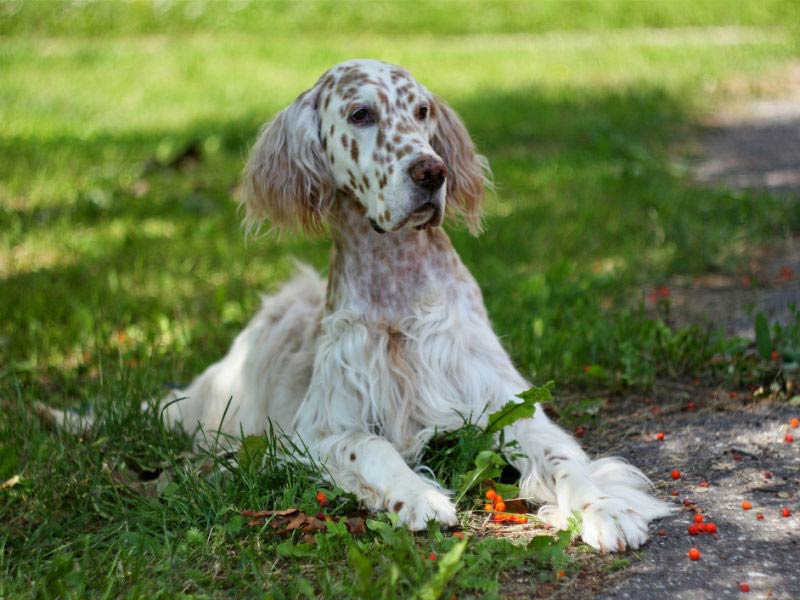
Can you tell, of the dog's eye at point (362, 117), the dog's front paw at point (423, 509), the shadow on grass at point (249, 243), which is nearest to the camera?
the dog's front paw at point (423, 509)

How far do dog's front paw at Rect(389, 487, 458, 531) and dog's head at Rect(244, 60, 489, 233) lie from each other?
0.88 m

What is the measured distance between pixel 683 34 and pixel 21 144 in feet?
39.6

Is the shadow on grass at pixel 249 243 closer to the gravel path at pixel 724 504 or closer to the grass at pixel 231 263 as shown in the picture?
the grass at pixel 231 263

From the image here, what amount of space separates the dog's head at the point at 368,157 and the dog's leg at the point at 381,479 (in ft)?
2.42

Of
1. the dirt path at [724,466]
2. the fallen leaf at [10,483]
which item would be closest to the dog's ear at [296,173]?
the fallen leaf at [10,483]

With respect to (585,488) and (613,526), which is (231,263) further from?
(613,526)

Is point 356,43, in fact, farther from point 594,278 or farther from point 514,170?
point 594,278

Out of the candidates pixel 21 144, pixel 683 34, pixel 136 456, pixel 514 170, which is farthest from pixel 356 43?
pixel 136 456

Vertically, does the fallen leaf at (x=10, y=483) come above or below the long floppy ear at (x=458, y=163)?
below

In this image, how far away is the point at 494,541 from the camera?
2.88 metres

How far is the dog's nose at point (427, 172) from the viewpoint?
3.29m

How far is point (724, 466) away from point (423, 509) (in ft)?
3.71

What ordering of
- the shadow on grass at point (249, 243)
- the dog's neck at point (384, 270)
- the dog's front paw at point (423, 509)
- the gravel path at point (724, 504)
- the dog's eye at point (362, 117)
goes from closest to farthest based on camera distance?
the gravel path at point (724, 504) < the dog's front paw at point (423, 509) < the dog's eye at point (362, 117) < the dog's neck at point (384, 270) < the shadow on grass at point (249, 243)

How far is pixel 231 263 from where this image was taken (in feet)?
21.4
